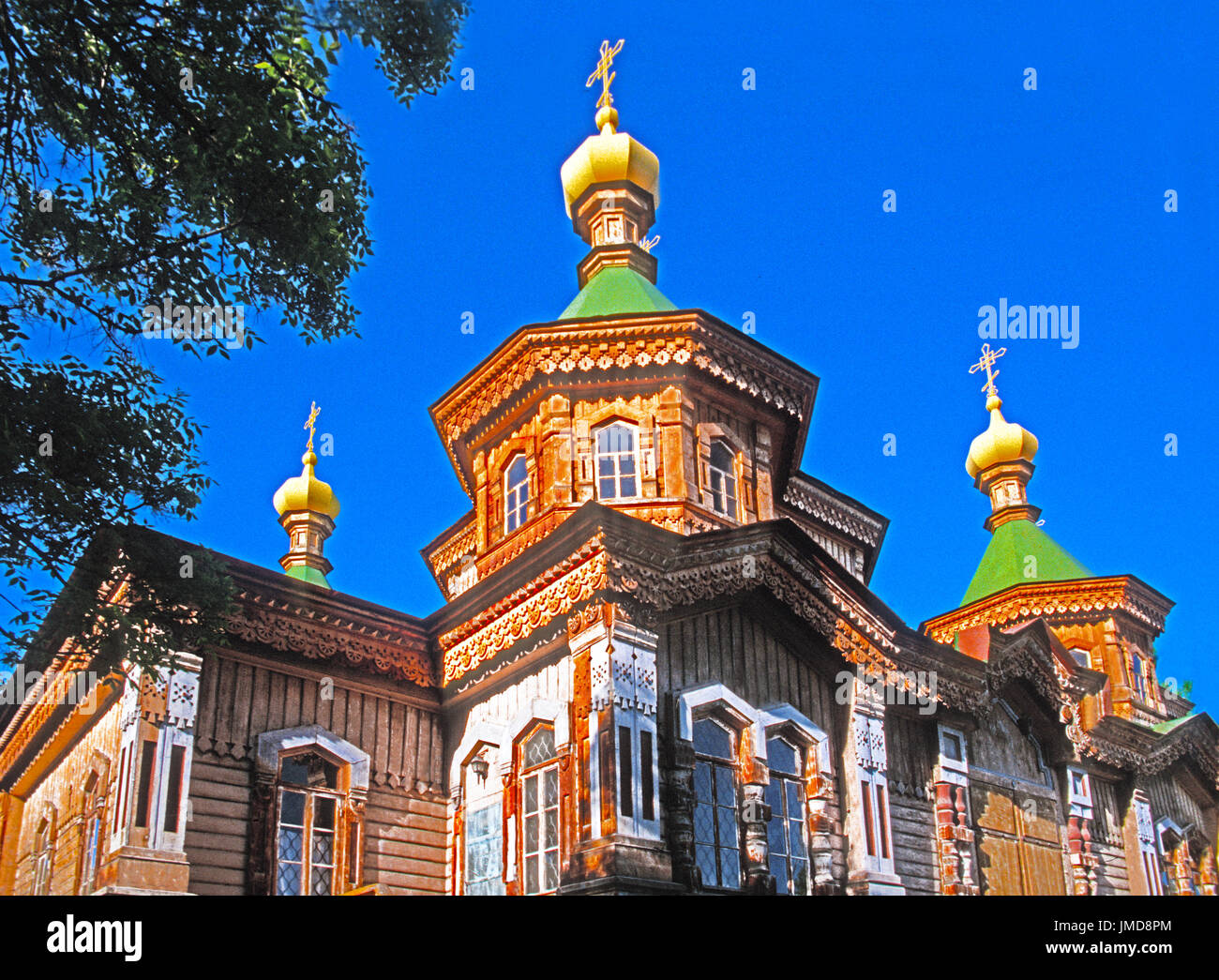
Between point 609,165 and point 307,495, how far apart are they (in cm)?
1236

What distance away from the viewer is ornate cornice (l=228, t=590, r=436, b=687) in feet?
41.0

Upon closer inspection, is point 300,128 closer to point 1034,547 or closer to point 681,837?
point 681,837

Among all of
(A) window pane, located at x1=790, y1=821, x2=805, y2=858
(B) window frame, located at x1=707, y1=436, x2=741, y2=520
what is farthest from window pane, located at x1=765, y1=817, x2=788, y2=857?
(B) window frame, located at x1=707, y1=436, x2=741, y2=520

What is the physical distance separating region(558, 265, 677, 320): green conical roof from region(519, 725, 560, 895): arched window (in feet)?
21.7

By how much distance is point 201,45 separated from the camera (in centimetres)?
827

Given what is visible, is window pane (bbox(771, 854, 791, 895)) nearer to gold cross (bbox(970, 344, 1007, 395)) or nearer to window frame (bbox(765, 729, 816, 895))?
window frame (bbox(765, 729, 816, 895))

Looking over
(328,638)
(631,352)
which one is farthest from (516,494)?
(328,638)

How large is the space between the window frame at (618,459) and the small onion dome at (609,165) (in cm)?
649

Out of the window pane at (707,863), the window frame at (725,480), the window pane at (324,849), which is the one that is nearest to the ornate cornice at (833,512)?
the window frame at (725,480)

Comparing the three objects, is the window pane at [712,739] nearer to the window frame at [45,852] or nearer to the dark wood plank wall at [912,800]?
the dark wood plank wall at [912,800]

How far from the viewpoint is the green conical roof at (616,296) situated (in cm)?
1712

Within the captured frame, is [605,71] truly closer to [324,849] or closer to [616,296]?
[616,296]
